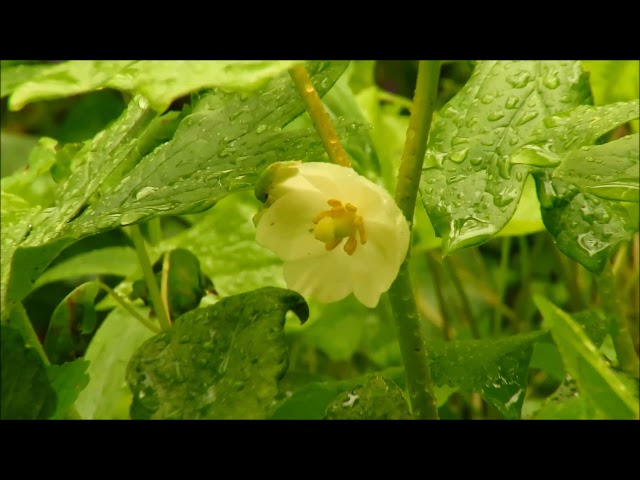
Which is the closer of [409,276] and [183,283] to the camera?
[409,276]

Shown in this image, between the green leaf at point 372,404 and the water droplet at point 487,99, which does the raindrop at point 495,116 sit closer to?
the water droplet at point 487,99

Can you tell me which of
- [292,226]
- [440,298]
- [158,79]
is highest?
[158,79]

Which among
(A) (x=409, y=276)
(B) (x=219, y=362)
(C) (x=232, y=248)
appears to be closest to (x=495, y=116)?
(A) (x=409, y=276)

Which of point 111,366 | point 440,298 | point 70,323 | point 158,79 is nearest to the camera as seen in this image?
point 158,79

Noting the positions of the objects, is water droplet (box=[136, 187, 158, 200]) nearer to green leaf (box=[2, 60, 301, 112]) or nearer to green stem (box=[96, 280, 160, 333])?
green leaf (box=[2, 60, 301, 112])

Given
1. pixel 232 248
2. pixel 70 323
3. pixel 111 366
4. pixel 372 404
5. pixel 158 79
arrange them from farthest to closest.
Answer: pixel 232 248
pixel 111 366
pixel 70 323
pixel 372 404
pixel 158 79

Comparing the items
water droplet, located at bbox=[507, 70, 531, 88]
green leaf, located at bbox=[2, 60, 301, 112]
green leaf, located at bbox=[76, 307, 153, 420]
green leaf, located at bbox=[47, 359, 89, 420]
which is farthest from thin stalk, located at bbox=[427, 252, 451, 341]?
green leaf, located at bbox=[2, 60, 301, 112]

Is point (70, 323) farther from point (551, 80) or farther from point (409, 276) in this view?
point (551, 80)
